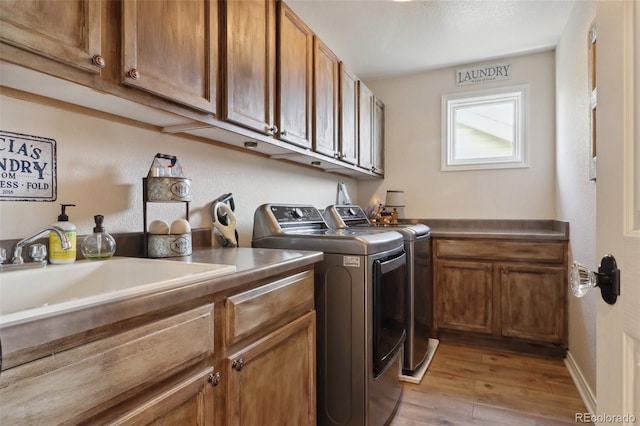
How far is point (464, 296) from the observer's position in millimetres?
2893

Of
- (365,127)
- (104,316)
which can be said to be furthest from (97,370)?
(365,127)

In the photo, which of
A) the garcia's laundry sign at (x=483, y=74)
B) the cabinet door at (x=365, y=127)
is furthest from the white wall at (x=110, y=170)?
the garcia's laundry sign at (x=483, y=74)

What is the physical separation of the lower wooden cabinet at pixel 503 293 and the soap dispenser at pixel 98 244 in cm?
248

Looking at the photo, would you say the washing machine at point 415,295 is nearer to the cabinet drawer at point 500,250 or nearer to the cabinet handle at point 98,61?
the cabinet drawer at point 500,250

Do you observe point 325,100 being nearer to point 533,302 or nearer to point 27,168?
point 27,168

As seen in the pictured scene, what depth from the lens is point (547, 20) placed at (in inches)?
98.8

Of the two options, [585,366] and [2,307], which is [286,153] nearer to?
[2,307]

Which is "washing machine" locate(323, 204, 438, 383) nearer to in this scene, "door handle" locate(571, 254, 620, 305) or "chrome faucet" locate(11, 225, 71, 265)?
"door handle" locate(571, 254, 620, 305)

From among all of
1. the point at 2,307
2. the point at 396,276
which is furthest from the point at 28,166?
the point at 396,276

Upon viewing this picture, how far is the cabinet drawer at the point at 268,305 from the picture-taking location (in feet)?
3.28

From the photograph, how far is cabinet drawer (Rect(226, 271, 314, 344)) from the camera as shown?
1001 millimetres

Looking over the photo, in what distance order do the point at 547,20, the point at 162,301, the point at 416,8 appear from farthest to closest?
the point at 547,20
the point at 416,8
the point at 162,301

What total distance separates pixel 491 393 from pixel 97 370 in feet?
7.26

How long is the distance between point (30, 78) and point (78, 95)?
0.15 metres
